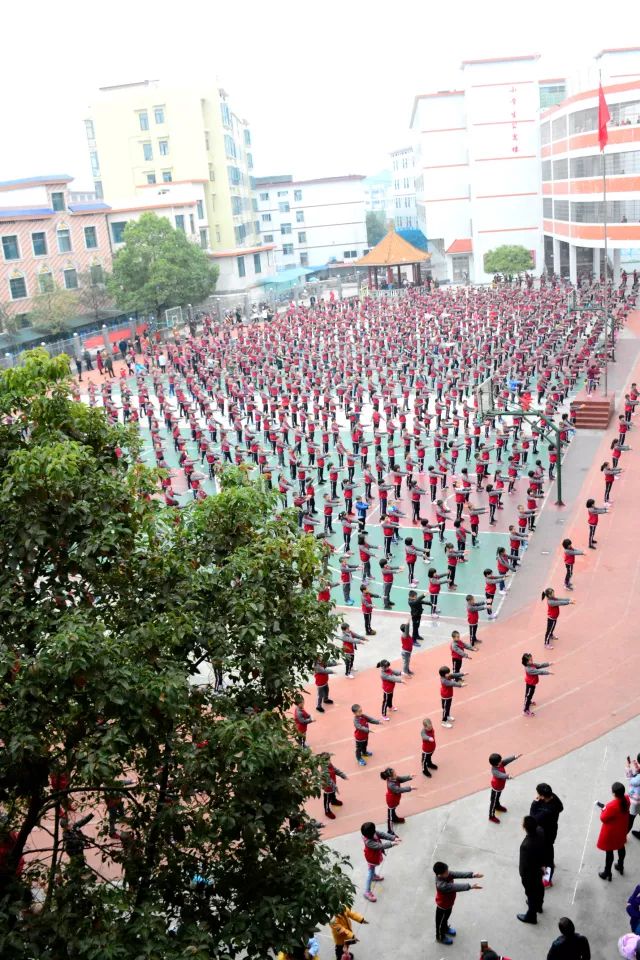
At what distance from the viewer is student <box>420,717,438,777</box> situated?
1082cm

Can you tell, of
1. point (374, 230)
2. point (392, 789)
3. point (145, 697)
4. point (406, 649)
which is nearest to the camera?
A: point (145, 697)

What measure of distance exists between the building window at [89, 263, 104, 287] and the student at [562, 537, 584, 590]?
3851 cm

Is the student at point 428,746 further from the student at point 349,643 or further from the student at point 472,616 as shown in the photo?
the student at point 472,616

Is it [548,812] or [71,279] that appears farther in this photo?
[71,279]

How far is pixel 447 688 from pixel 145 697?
272 inches

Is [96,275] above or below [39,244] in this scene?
below

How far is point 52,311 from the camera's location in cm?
4381

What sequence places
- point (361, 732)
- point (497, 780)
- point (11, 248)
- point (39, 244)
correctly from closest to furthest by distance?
point (497, 780) → point (361, 732) → point (11, 248) → point (39, 244)

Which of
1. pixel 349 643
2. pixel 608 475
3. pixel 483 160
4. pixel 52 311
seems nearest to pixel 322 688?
pixel 349 643

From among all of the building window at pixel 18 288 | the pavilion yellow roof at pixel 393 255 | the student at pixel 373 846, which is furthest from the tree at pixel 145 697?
the pavilion yellow roof at pixel 393 255

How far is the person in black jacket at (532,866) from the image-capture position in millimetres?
8508

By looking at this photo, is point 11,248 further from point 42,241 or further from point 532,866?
point 532,866

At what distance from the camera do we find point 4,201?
153ft

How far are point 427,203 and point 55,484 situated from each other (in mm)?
61018
